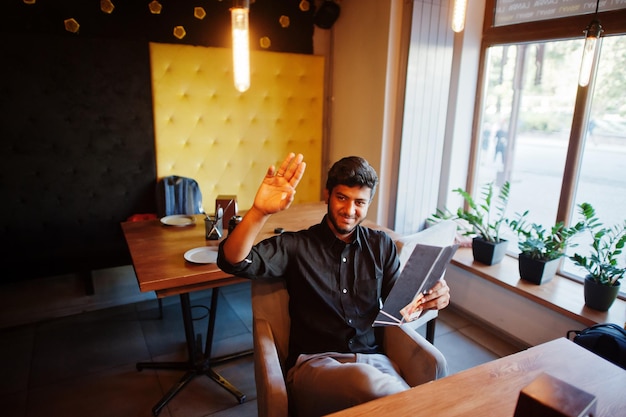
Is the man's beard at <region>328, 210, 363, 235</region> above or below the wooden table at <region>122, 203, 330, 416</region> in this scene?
above

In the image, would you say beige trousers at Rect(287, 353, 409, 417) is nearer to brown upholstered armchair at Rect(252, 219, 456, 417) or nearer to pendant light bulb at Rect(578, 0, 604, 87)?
brown upholstered armchair at Rect(252, 219, 456, 417)

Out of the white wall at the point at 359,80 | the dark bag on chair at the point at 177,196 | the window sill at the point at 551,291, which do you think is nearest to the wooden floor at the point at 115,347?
the window sill at the point at 551,291

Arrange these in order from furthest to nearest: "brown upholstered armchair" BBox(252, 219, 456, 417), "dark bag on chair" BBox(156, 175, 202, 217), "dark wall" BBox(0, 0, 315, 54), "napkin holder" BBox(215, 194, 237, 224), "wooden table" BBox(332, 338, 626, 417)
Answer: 1. "dark bag on chair" BBox(156, 175, 202, 217)
2. "dark wall" BBox(0, 0, 315, 54)
3. "napkin holder" BBox(215, 194, 237, 224)
4. "brown upholstered armchair" BBox(252, 219, 456, 417)
5. "wooden table" BBox(332, 338, 626, 417)

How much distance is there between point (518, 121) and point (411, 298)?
7.98 feet

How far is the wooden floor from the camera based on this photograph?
2.25 meters

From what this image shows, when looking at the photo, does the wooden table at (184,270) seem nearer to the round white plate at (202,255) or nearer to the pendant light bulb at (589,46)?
the round white plate at (202,255)

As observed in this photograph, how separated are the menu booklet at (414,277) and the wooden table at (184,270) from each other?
836 mm

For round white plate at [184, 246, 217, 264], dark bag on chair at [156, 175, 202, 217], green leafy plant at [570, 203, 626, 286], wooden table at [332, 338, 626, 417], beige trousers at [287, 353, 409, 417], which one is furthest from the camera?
dark bag on chair at [156, 175, 202, 217]

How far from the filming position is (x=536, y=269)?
277 cm

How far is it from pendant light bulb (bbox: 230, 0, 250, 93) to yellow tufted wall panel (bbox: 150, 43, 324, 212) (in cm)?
138

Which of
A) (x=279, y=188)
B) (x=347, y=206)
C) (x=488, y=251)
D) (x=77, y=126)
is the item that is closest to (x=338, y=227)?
(x=347, y=206)

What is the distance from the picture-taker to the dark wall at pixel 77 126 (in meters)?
2.86

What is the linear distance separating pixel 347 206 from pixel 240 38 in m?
0.97

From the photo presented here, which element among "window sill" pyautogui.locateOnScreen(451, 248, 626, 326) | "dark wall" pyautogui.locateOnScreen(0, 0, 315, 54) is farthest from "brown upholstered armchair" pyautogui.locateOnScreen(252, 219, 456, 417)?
"dark wall" pyautogui.locateOnScreen(0, 0, 315, 54)
